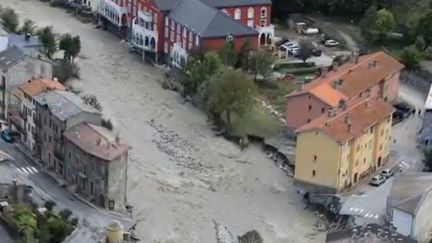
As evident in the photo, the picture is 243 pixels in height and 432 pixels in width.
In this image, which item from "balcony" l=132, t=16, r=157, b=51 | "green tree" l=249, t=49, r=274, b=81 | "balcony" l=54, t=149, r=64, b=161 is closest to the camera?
"balcony" l=54, t=149, r=64, b=161

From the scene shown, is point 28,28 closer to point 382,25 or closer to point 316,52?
point 316,52

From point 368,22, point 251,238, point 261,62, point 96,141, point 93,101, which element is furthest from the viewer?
point 368,22

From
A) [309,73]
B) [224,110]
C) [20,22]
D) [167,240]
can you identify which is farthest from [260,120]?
[20,22]

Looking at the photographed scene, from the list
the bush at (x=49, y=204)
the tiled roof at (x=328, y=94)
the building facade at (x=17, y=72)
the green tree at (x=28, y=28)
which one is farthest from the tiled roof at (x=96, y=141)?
the green tree at (x=28, y=28)

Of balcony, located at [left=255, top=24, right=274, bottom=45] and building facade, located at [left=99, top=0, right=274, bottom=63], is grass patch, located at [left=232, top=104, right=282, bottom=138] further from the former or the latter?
balcony, located at [left=255, top=24, right=274, bottom=45]

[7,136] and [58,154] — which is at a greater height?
[58,154]

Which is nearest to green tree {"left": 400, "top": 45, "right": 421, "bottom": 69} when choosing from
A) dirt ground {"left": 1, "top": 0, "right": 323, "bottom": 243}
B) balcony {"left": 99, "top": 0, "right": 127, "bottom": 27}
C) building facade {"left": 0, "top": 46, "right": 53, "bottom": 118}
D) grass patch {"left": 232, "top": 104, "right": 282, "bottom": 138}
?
grass patch {"left": 232, "top": 104, "right": 282, "bottom": 138}

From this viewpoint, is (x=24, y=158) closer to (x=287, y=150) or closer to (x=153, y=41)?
(x=287, y=150)

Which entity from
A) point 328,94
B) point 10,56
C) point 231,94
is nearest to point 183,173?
point 231,94
